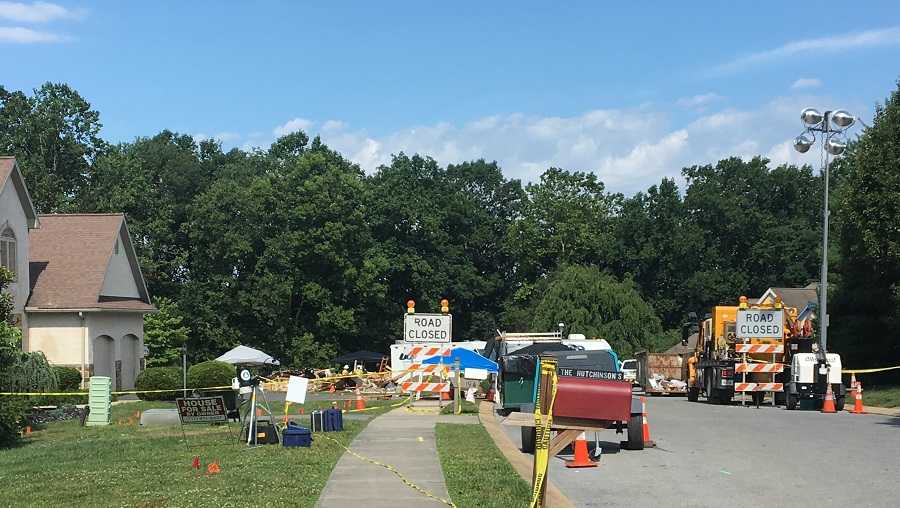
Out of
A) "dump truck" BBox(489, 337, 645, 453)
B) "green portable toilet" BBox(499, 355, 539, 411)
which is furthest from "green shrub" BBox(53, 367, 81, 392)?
"green portable toilet" BBox(499, 355, 539, 411)

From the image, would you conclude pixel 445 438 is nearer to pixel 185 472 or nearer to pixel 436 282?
pixel 185 472

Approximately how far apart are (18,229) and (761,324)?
25268mm

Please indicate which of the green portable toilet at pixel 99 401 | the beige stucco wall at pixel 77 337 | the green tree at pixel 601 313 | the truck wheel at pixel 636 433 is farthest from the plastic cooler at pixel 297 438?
the green tree at pixel 601 313

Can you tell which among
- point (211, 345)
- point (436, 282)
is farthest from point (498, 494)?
point (436, 282)

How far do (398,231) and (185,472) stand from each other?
7387 centimetres

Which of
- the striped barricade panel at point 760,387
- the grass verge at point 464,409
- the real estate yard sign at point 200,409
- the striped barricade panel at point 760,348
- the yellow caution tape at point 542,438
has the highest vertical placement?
the yellow caution tape at point 542,438

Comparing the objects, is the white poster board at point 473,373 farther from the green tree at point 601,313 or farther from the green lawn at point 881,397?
the green tree at point 601,313

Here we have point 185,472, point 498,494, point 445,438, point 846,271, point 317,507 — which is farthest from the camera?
point 846,271

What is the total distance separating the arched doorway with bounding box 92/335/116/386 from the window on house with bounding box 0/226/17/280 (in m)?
4.47

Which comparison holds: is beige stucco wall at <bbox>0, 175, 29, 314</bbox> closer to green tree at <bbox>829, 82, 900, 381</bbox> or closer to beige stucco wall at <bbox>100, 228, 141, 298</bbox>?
beige stucco wall at <bbox>100, 228, 141, 298</bbox>

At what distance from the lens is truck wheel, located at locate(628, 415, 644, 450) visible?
695 inches

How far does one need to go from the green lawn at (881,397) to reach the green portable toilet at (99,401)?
20655mm

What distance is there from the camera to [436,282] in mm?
85688

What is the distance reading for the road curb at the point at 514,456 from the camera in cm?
1216
